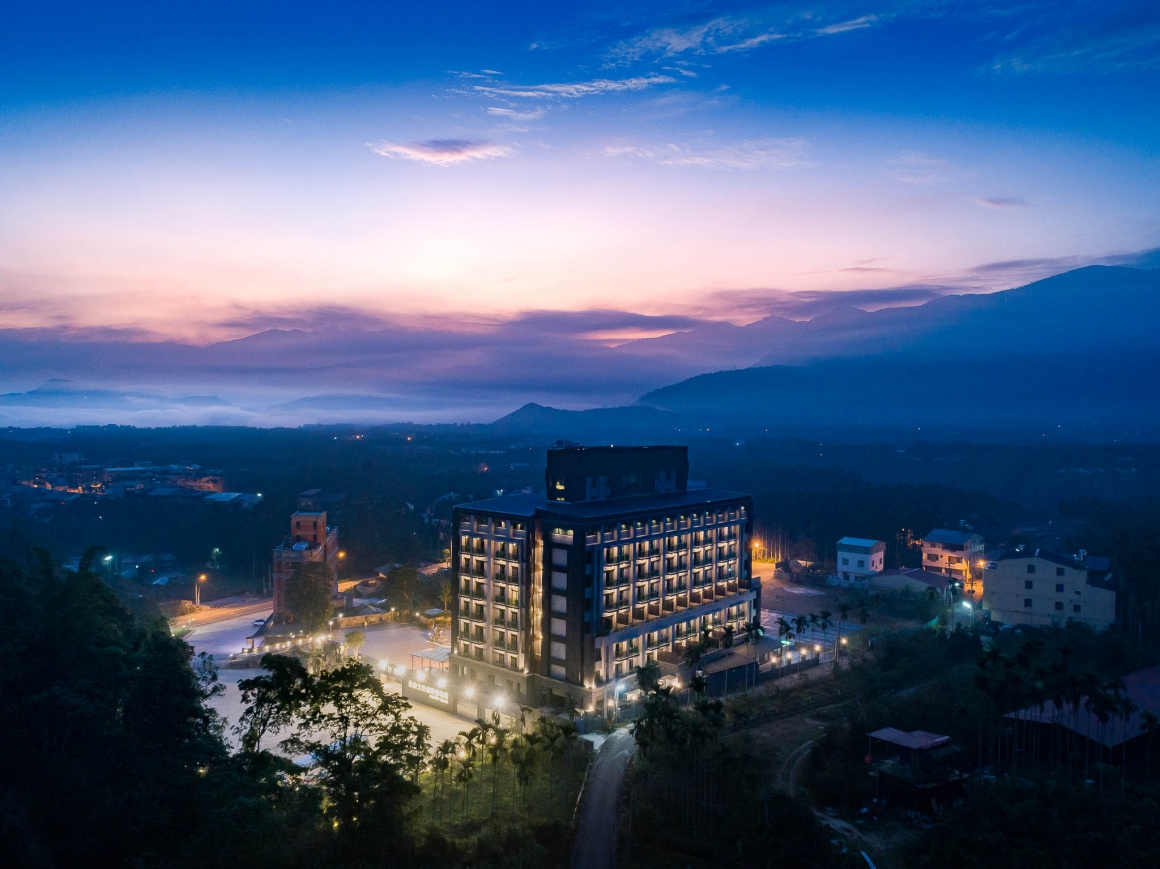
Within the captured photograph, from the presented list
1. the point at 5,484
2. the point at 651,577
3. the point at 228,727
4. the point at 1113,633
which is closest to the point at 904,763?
the point at 651,577

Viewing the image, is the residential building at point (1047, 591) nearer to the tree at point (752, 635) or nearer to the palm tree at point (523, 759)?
the tree at point (752, 635)

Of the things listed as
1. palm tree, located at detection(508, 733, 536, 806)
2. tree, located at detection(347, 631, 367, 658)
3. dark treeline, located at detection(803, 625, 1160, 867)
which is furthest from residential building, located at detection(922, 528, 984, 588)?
palm tree, located at detection(508, 733, 536, 806)

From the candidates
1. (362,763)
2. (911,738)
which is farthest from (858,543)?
(362,763)

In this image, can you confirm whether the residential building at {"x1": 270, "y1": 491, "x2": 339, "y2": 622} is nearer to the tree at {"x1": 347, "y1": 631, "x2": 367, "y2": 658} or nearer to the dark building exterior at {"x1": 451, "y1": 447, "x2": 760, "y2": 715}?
the tree at {"x1": 347, "y1": 631, "x2": 367, "y2": 658}

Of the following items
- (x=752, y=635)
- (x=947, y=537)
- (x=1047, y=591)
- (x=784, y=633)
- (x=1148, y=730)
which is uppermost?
(x=947, y=537)

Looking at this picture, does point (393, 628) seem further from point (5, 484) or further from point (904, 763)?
point (5, 484)

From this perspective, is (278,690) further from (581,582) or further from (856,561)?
(856,561)
